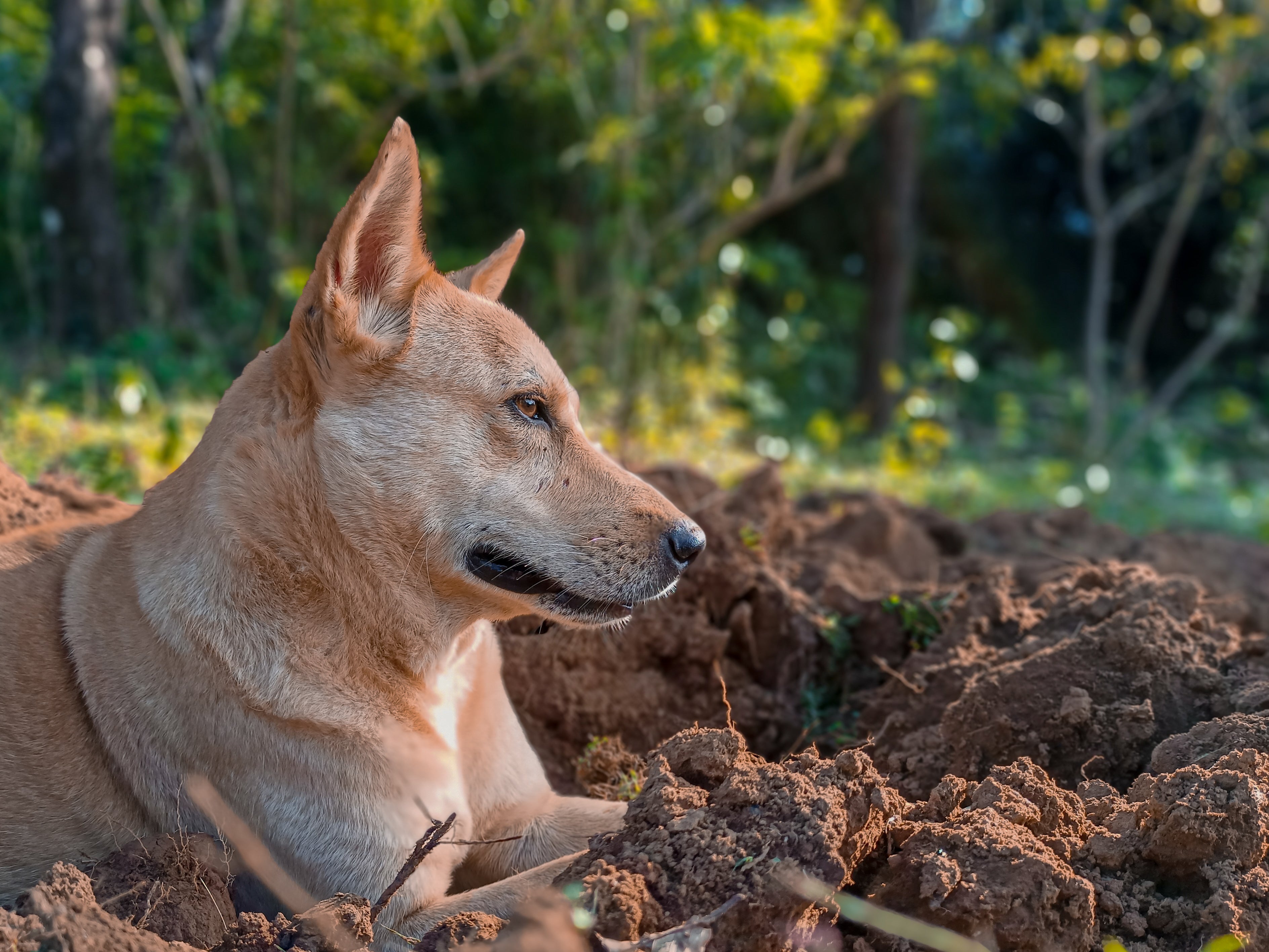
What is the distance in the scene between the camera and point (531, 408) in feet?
9.53

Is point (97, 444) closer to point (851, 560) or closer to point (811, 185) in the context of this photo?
point (851, 560)

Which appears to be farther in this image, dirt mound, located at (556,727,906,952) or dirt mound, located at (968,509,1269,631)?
dirt mound, located at (968,509,1269,631)

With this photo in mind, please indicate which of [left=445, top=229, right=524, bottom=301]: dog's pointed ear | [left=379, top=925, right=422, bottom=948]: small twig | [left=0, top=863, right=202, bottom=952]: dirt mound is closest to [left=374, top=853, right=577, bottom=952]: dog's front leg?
[left=379, top=925, right=422, bottom=948]: small twig

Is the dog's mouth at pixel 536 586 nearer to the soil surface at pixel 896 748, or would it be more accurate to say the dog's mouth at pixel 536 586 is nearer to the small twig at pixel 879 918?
the soil surface at pixel 896 748

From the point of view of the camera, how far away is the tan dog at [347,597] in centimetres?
254

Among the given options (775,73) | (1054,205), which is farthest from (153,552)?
(1054,205)

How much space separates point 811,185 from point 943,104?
21.1 ft

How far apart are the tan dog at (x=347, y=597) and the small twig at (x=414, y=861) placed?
0.09 metres

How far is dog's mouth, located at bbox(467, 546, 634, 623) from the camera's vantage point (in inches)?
108

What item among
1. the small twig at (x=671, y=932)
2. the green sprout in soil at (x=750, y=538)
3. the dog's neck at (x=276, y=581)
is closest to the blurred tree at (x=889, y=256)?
the green sprout in soil at (x=750, y=538)

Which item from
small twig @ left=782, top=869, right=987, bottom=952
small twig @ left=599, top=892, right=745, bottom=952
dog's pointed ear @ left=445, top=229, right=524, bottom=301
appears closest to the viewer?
small twig @ left=782, top=869, right=987, bottom=952

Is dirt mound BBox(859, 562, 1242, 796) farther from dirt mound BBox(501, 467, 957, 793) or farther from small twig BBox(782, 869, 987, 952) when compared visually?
small twig BBox(782, 869, 987, 952)

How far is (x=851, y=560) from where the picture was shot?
4.96 m

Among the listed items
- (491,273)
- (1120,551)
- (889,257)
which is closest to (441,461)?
(491,273)
